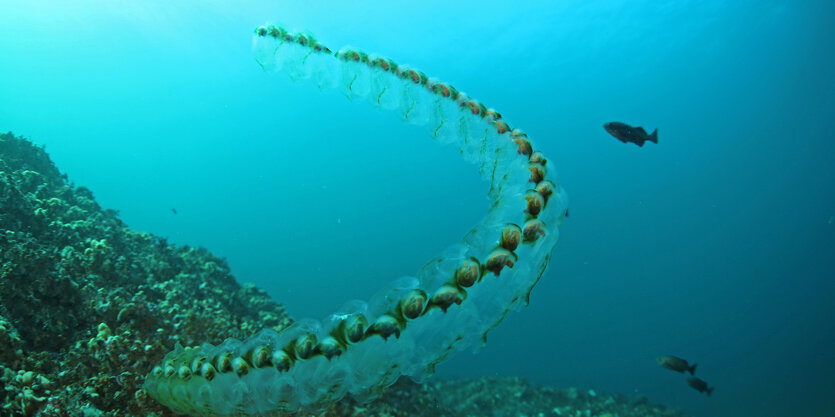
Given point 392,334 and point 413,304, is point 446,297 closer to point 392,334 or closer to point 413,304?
point 413,304

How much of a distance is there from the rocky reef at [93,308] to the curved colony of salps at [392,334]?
22.3 inches

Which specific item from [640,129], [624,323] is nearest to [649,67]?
[624,323]

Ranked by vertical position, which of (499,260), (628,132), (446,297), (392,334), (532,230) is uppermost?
(628,132)

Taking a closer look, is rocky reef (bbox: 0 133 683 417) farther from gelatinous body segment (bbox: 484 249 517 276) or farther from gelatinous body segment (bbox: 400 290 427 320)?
gelatinous body segment (bbox: 484 249 517 276)

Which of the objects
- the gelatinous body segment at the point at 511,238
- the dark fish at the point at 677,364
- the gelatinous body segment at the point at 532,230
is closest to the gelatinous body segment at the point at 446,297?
the gelatinous body segment at the point at 511,238

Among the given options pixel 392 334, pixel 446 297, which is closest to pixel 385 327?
pixel 392 334

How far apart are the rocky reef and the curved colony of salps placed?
57 cm

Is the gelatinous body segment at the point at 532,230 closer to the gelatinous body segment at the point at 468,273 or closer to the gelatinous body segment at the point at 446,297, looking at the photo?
the gelatinous body segment at the point at 468,273

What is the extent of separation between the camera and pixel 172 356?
9.82 feet

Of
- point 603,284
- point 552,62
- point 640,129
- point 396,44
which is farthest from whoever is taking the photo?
point 603,284

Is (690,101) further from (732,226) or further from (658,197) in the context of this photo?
(732,226)

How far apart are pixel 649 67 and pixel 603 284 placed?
99.6ft

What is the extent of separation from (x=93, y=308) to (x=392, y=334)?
11.2ft

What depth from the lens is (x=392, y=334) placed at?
2061 millimetres
